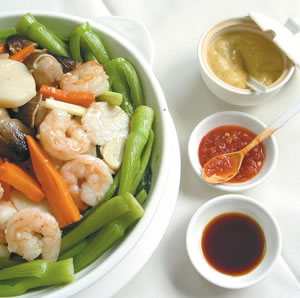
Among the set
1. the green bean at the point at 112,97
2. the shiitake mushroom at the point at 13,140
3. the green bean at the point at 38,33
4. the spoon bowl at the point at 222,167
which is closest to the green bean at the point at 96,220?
the shiitake mushroom at the point at 13,140

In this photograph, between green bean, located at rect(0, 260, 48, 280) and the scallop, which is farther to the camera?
the scallop

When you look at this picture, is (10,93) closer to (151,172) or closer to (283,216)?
(151,172)

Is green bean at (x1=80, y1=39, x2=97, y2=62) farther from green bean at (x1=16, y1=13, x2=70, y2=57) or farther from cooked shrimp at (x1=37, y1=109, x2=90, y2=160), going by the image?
cooked shrimp at (x1=37, y1=109, x2=90, y2=160)

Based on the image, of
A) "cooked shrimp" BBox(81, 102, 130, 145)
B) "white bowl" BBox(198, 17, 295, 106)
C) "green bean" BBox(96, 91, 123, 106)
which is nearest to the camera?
"cooked shrimp" BBox(81, 102, 130, 145)

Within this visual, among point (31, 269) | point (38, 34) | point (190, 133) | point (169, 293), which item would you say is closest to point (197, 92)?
point (190, 133)

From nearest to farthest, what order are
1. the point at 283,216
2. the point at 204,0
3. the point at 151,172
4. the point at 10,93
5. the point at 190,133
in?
the point at 10,93, the point at 151,172, the point at 283,216, the point at 190,133, the point at 204,0

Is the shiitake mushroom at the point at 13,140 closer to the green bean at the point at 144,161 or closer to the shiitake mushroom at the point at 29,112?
the shiitake mushroom at the point at 29,112

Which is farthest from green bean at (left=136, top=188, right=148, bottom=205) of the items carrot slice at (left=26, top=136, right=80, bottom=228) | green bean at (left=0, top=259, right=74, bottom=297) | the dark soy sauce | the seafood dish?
the dark soy sauce
